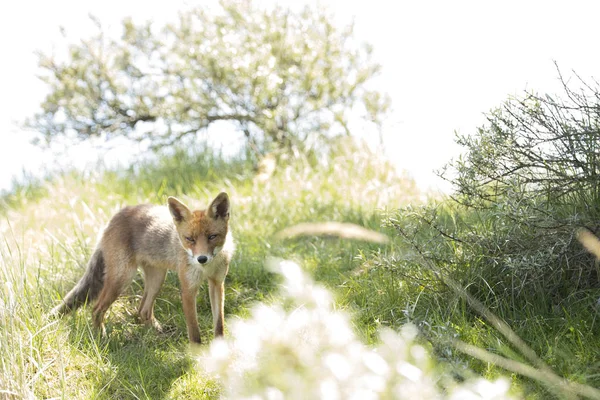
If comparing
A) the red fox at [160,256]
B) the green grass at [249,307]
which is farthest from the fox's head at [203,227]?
the green grass at [249,307]

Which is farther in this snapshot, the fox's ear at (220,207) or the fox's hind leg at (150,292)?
the fox's hind leg at (150,292)

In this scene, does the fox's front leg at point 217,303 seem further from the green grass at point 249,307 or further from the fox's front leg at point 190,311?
the green grass at point 249,307

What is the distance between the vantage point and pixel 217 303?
5242 millimetres

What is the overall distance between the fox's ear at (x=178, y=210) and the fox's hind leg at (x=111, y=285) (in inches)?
28.3

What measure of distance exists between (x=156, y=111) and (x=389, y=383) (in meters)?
9.53

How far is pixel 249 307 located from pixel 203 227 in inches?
41.7

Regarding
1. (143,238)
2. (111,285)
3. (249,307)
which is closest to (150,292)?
(111,285)

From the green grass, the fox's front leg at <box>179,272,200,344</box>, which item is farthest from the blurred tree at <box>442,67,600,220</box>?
the fox's front leg at <box>179,272,200,344</box>

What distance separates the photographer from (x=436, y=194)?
316 inches

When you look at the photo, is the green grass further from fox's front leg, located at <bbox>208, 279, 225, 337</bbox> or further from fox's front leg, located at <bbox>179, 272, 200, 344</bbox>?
fox's front leg, located at <bbox>208, 279, 225, 337</bbox>

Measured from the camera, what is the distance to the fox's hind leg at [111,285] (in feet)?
17.8

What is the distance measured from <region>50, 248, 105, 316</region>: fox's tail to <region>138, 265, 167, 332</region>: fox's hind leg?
0.41 metres

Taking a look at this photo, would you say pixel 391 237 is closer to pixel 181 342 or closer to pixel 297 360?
pixel 181 342

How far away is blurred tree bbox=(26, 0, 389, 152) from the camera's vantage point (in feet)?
34.8
